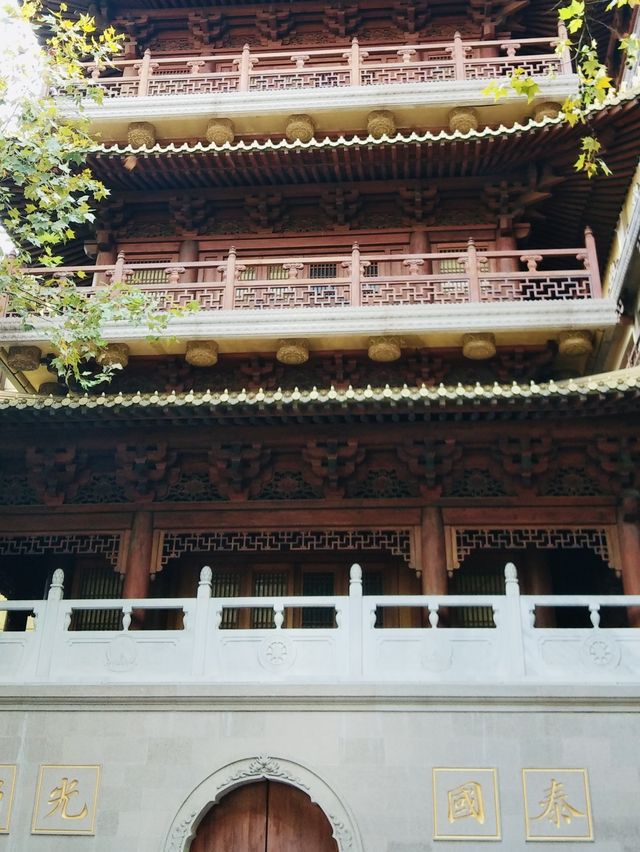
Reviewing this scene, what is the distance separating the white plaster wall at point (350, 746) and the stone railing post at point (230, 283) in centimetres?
568

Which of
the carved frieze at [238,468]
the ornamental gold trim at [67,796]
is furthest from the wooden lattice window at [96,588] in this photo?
the ornamental gold trim at [67,796]

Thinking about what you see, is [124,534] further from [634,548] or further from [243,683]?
[634,548]

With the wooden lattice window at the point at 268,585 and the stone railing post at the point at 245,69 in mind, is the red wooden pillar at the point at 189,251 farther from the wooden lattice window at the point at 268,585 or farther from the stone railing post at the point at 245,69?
the wooden lattice window at the point at 268,585

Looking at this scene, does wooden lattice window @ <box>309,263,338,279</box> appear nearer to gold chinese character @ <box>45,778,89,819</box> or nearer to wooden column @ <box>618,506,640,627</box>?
wooden column @ <box>618,506,640,627</box>

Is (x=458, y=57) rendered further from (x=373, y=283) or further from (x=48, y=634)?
(x=48, y=634)

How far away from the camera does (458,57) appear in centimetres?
1451

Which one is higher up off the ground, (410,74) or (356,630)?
(410,74)

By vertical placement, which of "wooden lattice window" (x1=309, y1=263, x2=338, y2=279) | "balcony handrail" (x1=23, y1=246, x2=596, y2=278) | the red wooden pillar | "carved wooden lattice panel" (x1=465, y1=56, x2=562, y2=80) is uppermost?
"carved wooden lattice panel" (x1=465, y1=56, x2=562, y2=80)

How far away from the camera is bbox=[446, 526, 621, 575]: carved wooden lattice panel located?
10.5 metres

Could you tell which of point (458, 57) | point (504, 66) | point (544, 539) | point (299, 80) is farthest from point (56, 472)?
point (504, 66)

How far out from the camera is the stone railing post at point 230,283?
12820mm

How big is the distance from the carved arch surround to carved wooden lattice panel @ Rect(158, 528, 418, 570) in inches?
112

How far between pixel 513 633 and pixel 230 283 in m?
6.39

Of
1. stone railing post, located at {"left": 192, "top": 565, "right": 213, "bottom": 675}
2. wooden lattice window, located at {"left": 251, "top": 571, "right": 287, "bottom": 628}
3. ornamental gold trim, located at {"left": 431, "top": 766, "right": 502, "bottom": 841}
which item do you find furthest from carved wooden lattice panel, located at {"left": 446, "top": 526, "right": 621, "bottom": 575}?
stone railing post, located at {"left": 192, "top": 565, "right": 213, "bottom": 675}
